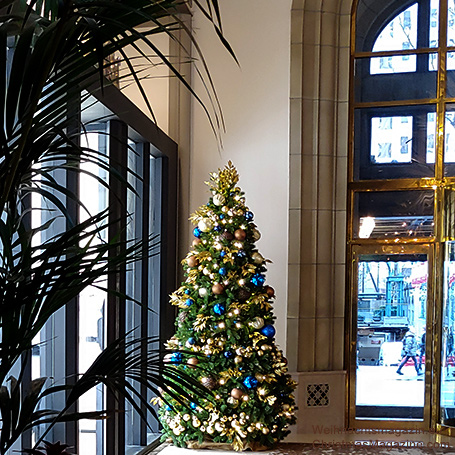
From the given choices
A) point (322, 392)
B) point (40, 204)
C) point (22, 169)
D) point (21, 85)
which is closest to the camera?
point (21, 85)

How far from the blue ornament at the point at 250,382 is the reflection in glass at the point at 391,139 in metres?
3.05

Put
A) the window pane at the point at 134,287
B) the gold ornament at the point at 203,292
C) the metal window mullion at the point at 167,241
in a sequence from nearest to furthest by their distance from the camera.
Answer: the gold ornament at the point at 203,292 < the window pane at the point at 134,287 < the metal window mullion at the point at 167,241

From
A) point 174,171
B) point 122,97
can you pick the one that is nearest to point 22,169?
point 122,97

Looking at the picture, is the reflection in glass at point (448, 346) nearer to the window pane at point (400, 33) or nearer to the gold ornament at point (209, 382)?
the window pane at point (400, 33)

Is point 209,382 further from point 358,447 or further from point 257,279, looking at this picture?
point 358,447

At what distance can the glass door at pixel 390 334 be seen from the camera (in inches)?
286

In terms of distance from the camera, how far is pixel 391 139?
24.5 feet

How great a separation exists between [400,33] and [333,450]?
4271 millimetres

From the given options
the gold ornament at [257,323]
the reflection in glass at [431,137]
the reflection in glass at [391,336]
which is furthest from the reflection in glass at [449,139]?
the gold ornament at [257,323]

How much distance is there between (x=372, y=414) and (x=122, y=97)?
420 centimetres

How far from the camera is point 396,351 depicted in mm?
7332

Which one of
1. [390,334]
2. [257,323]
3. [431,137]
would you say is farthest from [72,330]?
[431,137]

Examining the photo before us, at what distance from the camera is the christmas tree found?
5461 mm

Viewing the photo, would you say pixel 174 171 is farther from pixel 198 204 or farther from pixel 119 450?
pixel 119 450
